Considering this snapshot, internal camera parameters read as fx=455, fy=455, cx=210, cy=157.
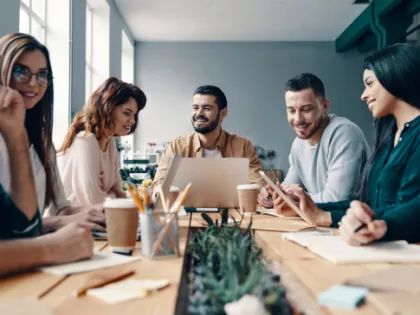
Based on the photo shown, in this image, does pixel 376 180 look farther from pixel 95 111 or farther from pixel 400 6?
pixel 400 6

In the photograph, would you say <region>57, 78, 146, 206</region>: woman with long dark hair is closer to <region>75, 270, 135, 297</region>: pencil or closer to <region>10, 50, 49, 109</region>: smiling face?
<region>10, 50, 49, 109</region>: smiling face

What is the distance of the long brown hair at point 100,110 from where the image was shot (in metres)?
2.57

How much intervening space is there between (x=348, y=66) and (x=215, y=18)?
2.88 m

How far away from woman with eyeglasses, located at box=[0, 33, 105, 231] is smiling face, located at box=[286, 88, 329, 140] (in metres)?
1.38

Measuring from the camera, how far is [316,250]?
1.06 metres

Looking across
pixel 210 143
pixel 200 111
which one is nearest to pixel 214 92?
pixel 200 111

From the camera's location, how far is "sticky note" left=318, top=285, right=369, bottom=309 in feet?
2.21

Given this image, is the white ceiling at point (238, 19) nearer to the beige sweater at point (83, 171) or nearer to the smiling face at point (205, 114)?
the smiling face at point (205, 114)

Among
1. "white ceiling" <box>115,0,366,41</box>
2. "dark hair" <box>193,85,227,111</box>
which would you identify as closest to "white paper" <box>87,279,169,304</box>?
"dark hair" <box>193,85,227,111</box>

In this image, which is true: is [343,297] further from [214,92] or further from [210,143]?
[214,92]

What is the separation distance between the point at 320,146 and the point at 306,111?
0.21 metres

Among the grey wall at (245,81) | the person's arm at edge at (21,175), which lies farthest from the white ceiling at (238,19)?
the person's arm at edge at (21,175)

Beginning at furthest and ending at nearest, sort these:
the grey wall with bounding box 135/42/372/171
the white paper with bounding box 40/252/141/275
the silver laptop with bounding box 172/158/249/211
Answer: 1. the grey wall with bounding box 135/42/372/171
2. the silver laptop with bounding box 172/158/249/211
3. the white paper with bounding box 40/252/141/275

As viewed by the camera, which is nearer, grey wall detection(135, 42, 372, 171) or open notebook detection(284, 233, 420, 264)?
open notebook detection(284, 233, 420, 264)
